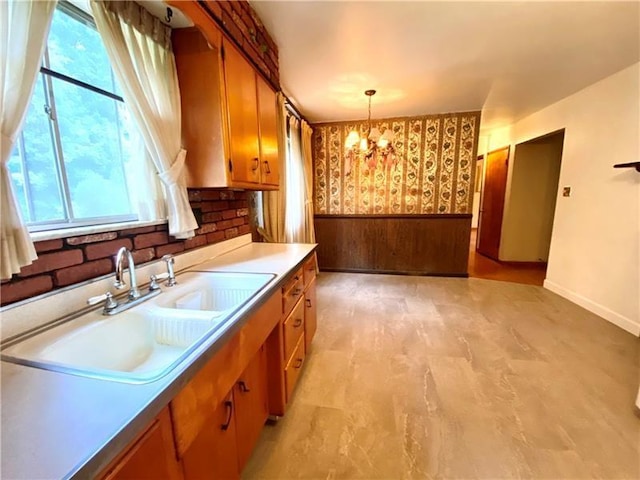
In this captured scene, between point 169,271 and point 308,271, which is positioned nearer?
point 169,271

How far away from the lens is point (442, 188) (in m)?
4.06

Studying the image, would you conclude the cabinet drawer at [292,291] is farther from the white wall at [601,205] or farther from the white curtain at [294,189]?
the white wall at [601,205]

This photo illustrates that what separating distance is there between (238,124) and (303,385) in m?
1.73

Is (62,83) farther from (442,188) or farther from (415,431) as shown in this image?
(442,188)

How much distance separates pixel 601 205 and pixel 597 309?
1078 millimetres

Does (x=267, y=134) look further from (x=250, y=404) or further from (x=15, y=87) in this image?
(x=250, y=404)

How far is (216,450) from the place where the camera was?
962 mm

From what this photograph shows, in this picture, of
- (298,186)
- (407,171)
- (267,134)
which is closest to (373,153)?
(407,171)

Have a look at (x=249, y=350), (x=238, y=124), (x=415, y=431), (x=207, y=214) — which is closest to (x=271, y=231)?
(x=207, y=214)

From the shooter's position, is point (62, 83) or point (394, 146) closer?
point (62, 83)

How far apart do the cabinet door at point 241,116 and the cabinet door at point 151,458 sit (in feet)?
3.92

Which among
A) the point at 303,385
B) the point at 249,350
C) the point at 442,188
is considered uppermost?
the point at 442,188

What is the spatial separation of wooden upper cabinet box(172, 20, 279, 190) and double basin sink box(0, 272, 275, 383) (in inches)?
25.5

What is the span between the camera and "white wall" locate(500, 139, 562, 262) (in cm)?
440
